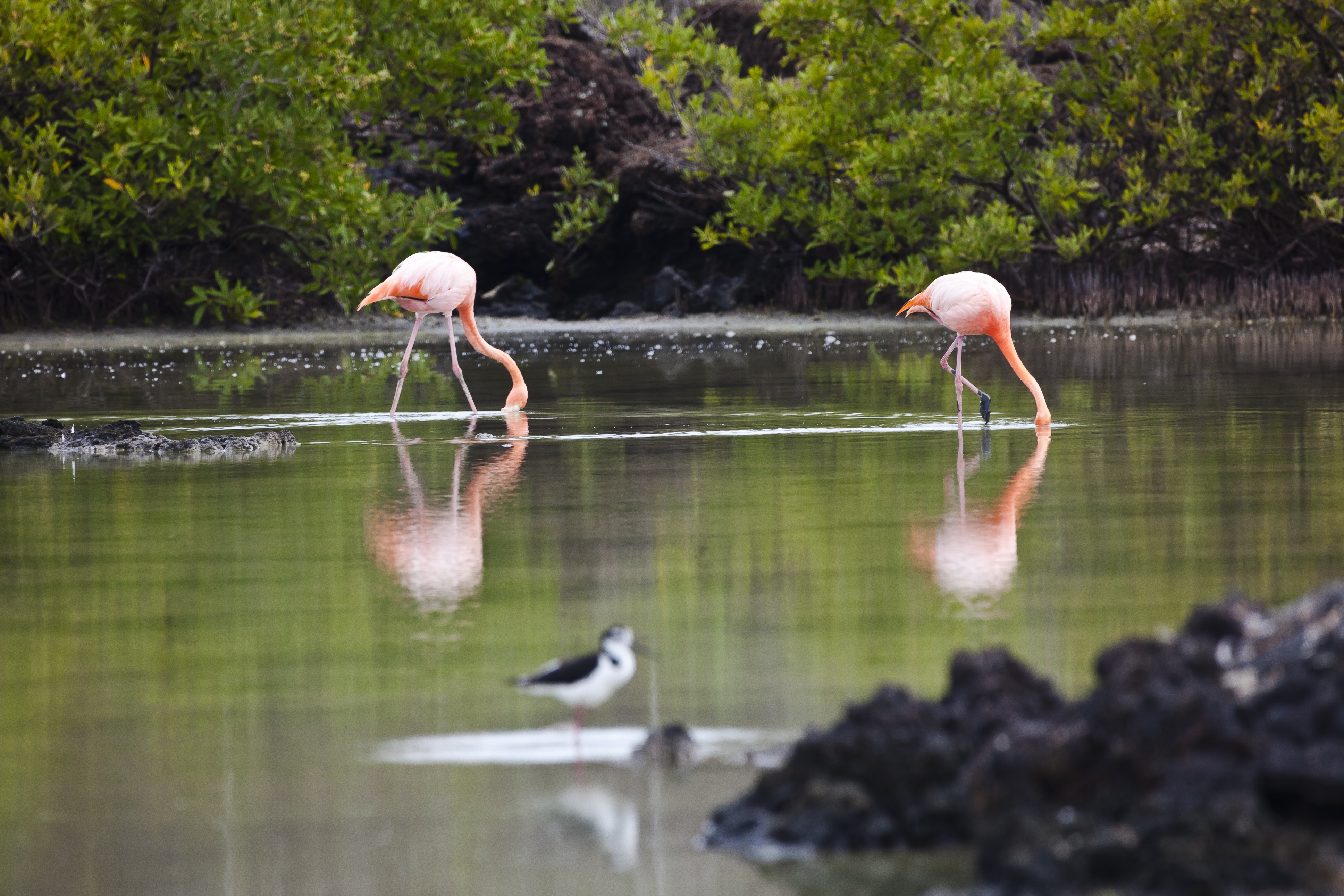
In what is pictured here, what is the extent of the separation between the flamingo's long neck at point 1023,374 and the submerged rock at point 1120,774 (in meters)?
7.87

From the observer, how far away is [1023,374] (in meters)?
12.8

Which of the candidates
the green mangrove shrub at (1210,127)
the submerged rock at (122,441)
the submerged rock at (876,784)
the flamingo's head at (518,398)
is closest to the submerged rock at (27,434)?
the submerged rock at (122,441)

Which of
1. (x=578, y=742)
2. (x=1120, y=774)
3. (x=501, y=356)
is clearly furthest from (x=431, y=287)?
(x=1120, y=774)

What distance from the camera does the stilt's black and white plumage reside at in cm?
450

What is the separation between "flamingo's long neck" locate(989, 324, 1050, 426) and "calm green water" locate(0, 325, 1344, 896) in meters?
0.27

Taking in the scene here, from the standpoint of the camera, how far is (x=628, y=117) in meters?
33.9

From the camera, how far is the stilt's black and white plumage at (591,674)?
4.50m

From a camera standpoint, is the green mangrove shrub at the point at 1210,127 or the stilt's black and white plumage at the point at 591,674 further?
the green mangrove shrub at the point at 1210,127

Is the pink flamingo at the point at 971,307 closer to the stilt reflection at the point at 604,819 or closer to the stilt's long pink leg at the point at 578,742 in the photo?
the stilt's long pink leg at the point at 578,742

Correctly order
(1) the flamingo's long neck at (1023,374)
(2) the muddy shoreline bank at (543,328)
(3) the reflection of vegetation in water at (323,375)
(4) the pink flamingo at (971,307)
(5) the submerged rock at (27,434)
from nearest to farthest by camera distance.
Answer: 1. (5) the submerged rock at (27,434)
2. (1) the flamingo's long neck at (1023,374)
3. (4) the pink flamingo at (971,307)
4. (3) the reflection of vegetation in water at (323,375)
5. (2) the muddy shoreline bank at (543,328)

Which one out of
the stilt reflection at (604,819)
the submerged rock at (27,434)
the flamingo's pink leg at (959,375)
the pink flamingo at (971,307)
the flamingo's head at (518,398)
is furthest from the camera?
the flamingo's head at (518,398)

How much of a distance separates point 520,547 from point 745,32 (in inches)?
1117

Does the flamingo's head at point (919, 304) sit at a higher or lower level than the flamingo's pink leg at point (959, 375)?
higher

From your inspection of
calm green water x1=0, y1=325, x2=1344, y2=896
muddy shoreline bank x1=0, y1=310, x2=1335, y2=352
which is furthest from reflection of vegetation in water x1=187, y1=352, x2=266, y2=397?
muddy shoreline bank x1=0, y1=310, x2=1335, y2=352
